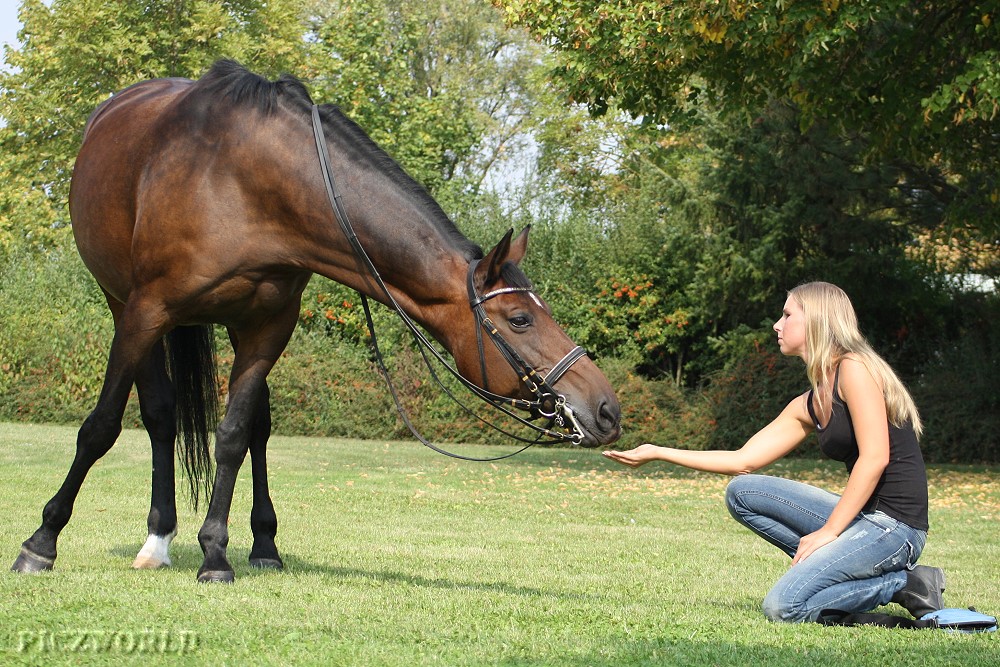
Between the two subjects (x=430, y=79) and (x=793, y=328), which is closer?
(x=793, y=328)

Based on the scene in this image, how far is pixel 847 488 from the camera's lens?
5.04m

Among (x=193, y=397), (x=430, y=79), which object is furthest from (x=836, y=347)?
(x=430, y=79)

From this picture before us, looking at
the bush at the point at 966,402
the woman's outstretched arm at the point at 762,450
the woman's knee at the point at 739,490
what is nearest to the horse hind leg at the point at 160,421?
the woman's outstretched arm at the point at 762,450

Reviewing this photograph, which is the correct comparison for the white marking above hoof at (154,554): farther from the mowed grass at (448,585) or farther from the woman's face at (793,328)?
the woman's face at (793,328)

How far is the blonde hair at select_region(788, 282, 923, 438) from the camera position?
5.01 m

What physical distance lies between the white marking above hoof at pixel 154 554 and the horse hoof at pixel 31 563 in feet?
1.61

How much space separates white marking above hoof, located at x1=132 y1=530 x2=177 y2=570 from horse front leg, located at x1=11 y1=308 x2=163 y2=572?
0.49m

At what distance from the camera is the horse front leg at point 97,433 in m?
5.83

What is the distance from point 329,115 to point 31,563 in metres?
2.81

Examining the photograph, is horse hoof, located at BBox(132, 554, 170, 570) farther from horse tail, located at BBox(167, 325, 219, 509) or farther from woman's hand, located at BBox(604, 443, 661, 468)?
woman's hand, located at BBox(604, 443, 661, 468)

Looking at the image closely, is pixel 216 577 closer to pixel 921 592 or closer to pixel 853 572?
pixel 853 572

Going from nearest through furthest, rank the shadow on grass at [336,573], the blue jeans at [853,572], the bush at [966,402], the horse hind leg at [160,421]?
the blue jeans at [853,572] < the shadow on grass at [336,573] < the horse hind leg at [160,421] < the bush at [966,402]

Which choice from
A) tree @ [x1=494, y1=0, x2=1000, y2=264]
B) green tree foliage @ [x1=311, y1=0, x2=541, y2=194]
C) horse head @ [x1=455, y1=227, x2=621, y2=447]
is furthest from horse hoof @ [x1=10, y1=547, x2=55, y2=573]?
green tree foliage @ [x1=311, y1=0, x2=541, y2=194]

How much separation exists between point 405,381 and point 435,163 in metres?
15.9
